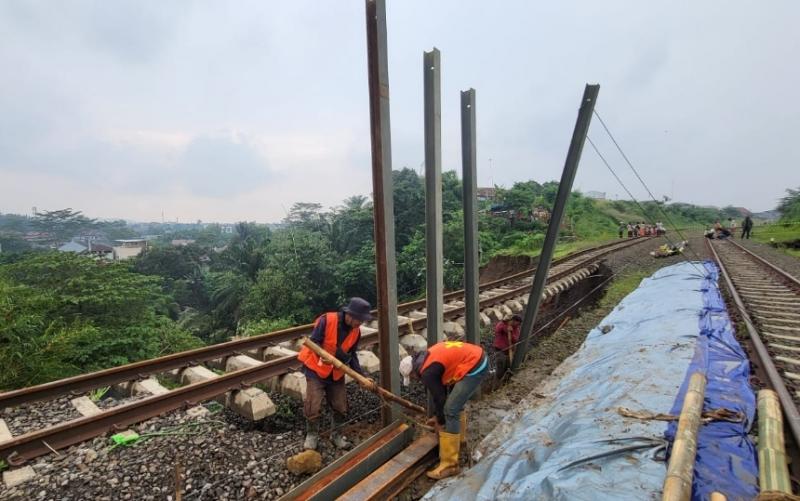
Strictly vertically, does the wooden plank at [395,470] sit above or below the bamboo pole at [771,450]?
below

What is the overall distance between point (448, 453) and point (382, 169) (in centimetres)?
297

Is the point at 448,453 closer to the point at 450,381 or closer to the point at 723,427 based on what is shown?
the point at 450,381

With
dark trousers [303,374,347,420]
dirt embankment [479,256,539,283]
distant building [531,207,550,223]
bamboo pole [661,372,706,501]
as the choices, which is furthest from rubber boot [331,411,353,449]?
distant building [531,207,550,223]

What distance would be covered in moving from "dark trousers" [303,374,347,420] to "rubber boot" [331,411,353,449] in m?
0.15

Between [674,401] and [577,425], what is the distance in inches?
33.2

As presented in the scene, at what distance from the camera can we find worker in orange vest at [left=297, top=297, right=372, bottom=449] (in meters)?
4.34

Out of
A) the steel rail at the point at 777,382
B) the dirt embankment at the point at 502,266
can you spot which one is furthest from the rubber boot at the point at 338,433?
the dirt embankment at the point at 502,266

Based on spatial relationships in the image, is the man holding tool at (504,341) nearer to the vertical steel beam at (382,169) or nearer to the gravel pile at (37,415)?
the vertical steel beam at (382,169)

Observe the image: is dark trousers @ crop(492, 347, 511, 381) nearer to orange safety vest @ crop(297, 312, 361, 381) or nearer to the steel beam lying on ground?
the steel beam lying on ground

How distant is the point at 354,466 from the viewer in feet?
12.3

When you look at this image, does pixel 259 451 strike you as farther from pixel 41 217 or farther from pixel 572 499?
pixel 41 217

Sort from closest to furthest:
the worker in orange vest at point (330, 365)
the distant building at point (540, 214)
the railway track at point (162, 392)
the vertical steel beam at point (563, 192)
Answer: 1. the railway track at point (162, 392)
2. the worker in orange vest at point (330, 365)
3. the vertical steel beam at point (563, 192)
4. the distant building at point (540, 214)

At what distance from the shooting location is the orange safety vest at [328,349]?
4.39m

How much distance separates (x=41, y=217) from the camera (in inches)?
2623
